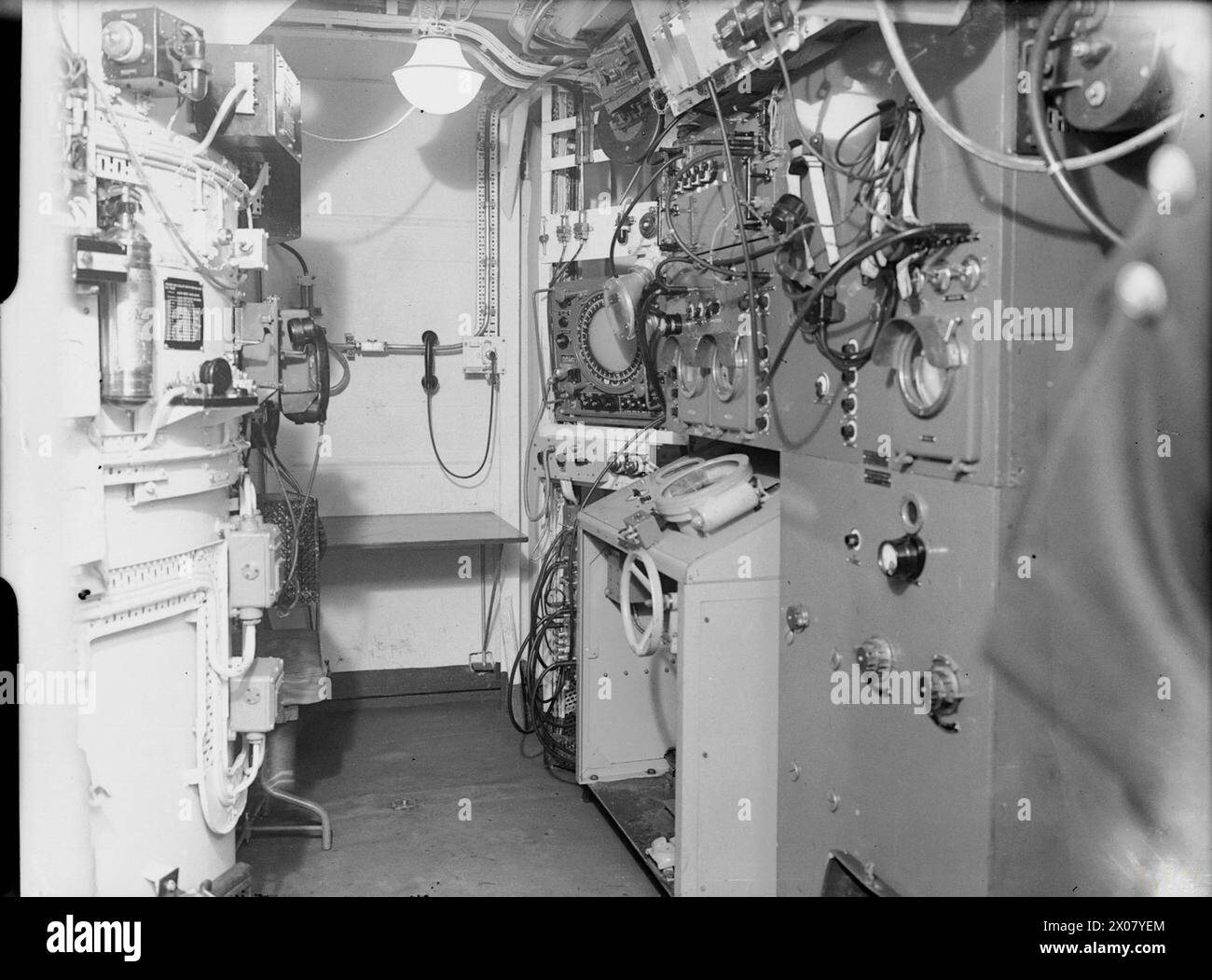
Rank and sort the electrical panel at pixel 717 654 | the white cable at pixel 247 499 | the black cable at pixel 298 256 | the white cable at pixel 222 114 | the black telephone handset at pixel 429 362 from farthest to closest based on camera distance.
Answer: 1. the black telephone handset at pixel 429 362
2. the black cable at pixel 298 256
3. the white cable at pixel 247 499
4. the electrical panel at pixel 717 654
5. the white cable at pixel 222 114

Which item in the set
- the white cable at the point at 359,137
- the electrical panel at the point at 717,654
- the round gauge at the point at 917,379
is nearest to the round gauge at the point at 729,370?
the electrical panel at the point at 717,654

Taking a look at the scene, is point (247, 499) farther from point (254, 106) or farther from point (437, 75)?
point (437, 75)

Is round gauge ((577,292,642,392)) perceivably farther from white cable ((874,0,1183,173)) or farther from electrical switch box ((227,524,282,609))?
white cable ((874,0,1183,173))

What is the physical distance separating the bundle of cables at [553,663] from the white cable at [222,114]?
92.0 inches

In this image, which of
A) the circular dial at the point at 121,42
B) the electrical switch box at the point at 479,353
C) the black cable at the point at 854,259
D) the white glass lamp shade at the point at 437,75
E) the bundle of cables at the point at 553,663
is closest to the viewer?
the black cable at the point at 854,259

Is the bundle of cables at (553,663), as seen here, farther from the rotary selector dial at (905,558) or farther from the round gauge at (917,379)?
the round gauge at (917,379)

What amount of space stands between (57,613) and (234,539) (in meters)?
0.62

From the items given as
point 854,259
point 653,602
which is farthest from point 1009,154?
point 653,602

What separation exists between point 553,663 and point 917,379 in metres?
2.89

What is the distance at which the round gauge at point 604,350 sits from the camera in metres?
4.04

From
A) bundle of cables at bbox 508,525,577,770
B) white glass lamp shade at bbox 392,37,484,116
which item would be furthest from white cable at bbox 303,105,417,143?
bundle of cables at bbox 508,525,577,770

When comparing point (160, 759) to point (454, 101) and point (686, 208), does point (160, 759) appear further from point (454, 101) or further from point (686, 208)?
point (454, 101)

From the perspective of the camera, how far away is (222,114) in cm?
264

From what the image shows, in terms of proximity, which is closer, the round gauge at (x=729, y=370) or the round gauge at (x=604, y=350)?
the round gauge at (x=729, y=370)
